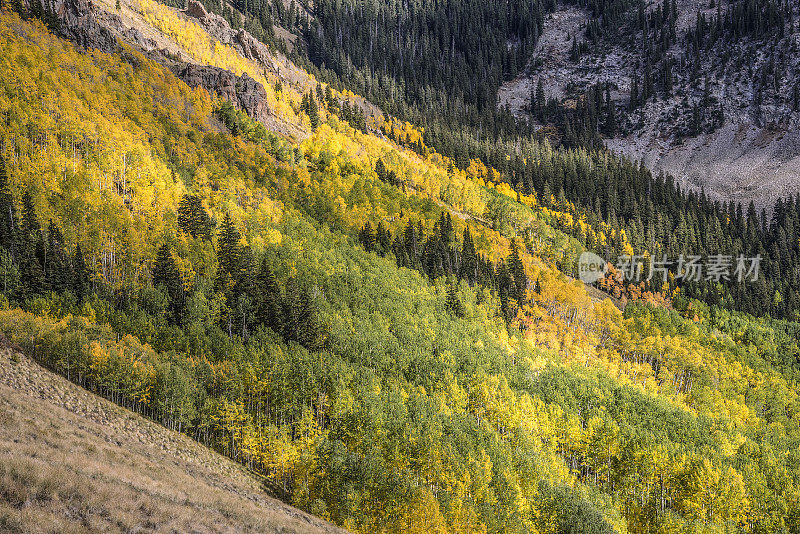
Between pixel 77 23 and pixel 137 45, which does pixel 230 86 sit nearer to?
pixel 137 45

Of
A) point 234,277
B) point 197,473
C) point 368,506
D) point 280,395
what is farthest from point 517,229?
point 197,473

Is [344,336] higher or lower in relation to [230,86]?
lower

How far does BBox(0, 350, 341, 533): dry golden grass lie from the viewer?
2198cm

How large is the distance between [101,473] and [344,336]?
208 feet

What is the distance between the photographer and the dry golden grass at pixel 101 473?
22.0 metres

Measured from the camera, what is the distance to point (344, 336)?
9119 centimetres

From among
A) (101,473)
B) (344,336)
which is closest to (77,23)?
(344,336)

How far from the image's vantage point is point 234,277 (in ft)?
326

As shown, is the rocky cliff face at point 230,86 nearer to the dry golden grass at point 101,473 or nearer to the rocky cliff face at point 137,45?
the rocky cliff face at point 137,45

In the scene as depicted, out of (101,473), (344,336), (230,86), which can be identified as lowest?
(344,336)

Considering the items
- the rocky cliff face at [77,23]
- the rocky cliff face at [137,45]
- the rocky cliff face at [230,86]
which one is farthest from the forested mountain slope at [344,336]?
the rocky cliff face at [230,86]

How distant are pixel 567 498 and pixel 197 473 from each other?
131 feet

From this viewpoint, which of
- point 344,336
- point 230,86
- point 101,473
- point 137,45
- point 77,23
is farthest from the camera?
point 137,45

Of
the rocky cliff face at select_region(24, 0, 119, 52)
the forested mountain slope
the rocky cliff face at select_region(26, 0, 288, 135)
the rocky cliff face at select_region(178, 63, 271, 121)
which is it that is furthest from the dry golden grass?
the rocky cliff face at select_region(178, 63, 271, 121)
